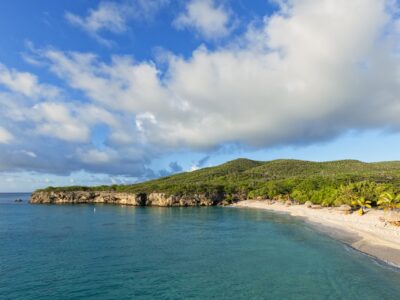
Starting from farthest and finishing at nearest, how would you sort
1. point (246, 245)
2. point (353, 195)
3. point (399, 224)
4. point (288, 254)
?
1. point (353, 195)
2. point (399, 224)
3. point (246, 245)
4. point (288, 254)

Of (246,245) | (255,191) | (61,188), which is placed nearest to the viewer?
(246,245)

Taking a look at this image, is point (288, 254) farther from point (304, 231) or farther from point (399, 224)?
point (399, 224)

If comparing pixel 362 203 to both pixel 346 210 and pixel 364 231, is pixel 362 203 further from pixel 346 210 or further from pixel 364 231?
pixel 364 231

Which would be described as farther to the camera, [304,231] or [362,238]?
[304,231]

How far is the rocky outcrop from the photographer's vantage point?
525 ft

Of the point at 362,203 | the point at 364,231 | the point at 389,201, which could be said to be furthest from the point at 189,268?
the point at 362,203

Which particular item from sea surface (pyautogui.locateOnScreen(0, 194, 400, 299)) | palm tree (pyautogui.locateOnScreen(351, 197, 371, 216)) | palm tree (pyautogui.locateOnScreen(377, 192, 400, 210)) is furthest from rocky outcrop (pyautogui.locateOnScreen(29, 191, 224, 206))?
sea surface (pyautogui.locateOnScreen(0, 194, 400, 299))

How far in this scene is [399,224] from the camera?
60312 mm

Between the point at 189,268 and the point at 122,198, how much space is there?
141 meters

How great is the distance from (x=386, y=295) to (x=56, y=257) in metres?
40.8

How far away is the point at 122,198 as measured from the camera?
173250 millimetres

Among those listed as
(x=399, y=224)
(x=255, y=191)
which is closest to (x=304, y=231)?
(x=399, y=224)

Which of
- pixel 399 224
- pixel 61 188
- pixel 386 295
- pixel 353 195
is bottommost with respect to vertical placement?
pixel 386 295

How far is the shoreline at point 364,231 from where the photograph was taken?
4514 centimetres
